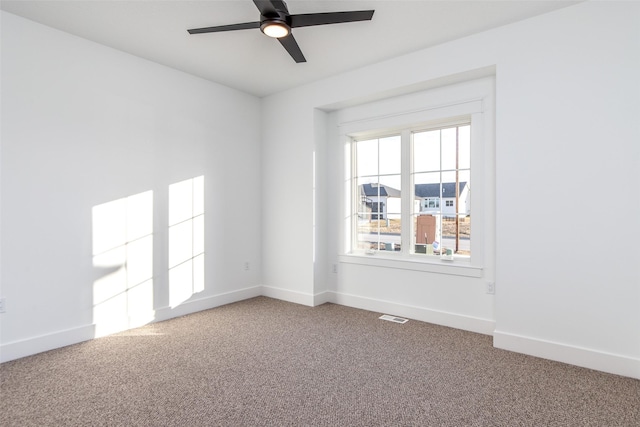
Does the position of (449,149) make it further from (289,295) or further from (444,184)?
(289,295)

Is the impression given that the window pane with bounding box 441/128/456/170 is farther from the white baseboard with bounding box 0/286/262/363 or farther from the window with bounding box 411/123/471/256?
the white baseboard with bounding box 0/286/262/363

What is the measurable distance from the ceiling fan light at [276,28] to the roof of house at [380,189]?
220 cm

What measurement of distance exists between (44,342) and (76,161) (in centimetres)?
160

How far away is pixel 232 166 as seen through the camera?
4.50 meters

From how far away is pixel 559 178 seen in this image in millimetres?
2758

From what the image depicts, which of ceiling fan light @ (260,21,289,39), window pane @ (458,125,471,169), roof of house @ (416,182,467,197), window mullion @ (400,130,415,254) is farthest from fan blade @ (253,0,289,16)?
roof of house @ (416,182,467,197)

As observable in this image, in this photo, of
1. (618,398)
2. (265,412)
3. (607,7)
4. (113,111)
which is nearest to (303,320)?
(265,412)

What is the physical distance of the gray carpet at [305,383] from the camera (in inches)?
78.4

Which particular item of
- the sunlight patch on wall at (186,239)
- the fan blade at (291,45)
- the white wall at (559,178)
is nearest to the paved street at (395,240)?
the white wall at (559,178)

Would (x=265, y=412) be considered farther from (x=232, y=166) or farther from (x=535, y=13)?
(x=535, y=13)

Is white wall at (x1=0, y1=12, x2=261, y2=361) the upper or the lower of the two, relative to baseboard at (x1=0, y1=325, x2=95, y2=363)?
upper

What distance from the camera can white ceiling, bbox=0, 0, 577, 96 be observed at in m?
2.67

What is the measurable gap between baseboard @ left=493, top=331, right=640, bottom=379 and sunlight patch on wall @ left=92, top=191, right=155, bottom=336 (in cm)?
348

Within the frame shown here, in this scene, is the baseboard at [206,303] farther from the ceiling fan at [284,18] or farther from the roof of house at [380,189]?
the ceiling fan at [284,18]
